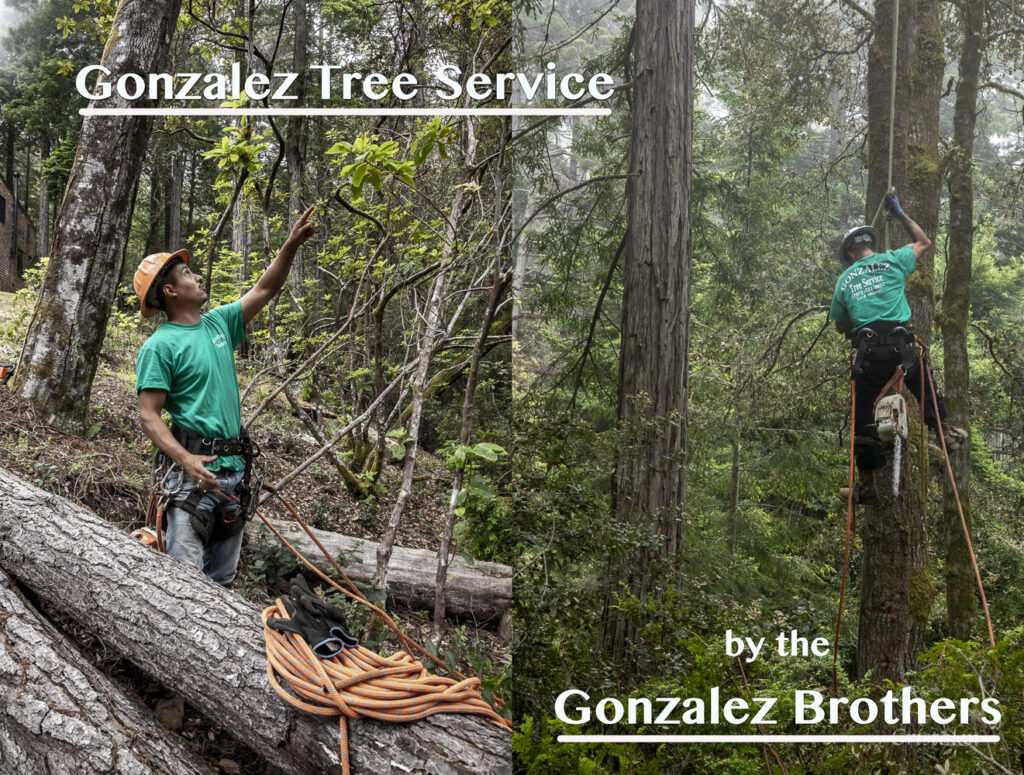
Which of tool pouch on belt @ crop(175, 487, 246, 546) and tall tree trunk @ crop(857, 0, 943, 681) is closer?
tall tree trunk @ crop(857, 0, 943, 681)

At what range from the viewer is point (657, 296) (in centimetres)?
155

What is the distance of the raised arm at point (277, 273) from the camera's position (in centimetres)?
256

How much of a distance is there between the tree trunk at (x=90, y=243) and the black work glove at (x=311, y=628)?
134 inches

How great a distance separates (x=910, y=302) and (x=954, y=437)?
30 centimetres

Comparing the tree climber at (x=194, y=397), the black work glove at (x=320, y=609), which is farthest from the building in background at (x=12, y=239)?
the black work glove at (x=320, y=609)

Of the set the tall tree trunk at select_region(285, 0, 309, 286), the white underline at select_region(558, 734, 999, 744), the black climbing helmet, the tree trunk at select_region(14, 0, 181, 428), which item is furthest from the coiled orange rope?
the tall tree trunk at select_region(285, 0, 309, 286)

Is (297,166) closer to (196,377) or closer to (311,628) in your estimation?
(196,377)

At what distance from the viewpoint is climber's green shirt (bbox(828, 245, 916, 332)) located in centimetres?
143

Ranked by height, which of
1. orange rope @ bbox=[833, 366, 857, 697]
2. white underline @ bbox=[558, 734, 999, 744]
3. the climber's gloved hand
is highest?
the climber's gloved hand

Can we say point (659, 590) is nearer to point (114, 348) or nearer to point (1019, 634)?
point (1019, 634)

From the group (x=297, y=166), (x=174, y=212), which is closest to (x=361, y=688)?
(x=297, y=166)

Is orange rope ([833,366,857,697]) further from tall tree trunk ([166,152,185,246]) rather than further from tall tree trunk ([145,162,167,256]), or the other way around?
tall tree trunk ([145,162,167,256])

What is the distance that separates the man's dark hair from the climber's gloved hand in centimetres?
249

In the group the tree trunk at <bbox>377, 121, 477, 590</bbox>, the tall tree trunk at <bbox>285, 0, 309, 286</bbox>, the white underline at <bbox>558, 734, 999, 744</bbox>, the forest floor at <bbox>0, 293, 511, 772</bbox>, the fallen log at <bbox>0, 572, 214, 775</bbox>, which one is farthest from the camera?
the tall tree trunk at <bbox>285, 0, 309, 286</bbox>
